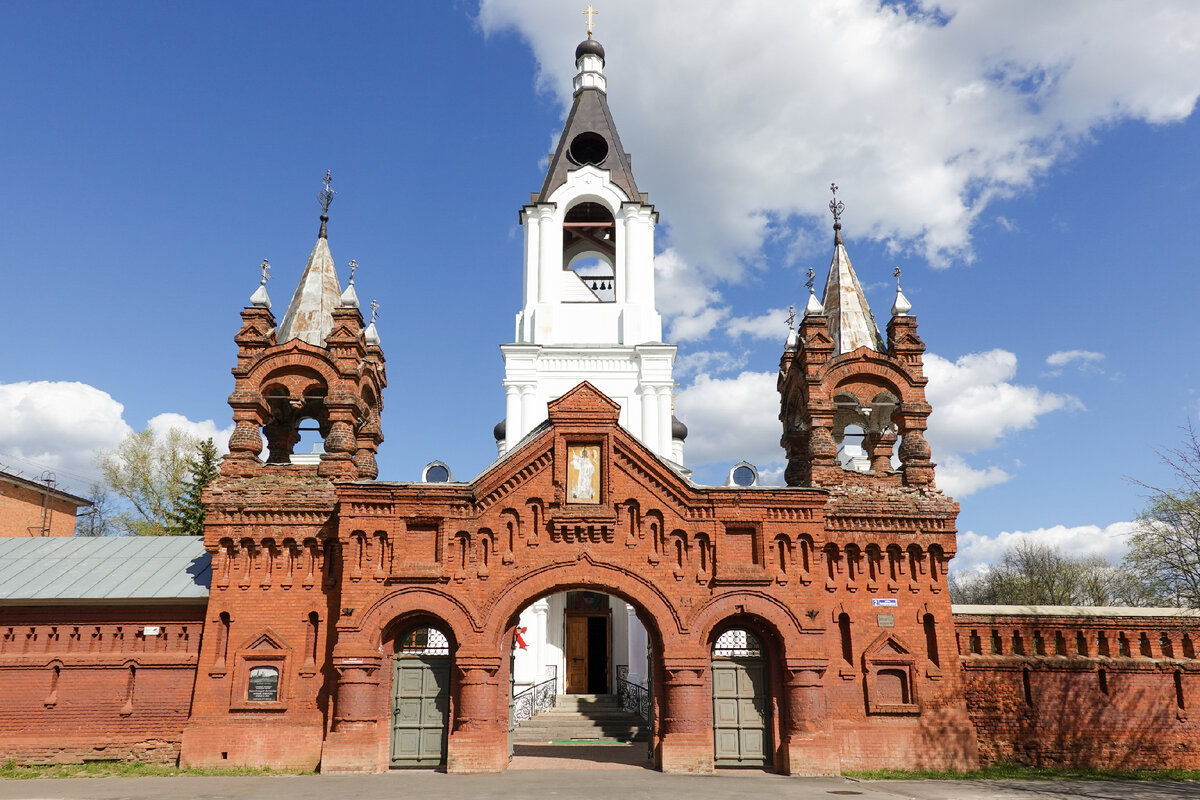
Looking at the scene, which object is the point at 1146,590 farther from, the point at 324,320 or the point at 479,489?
the point at 324,320

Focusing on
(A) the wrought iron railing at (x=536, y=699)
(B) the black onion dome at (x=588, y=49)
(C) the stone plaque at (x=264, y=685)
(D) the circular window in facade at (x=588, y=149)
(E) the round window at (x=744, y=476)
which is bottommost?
(A) the wrought iron railing at (x=536, y=699)

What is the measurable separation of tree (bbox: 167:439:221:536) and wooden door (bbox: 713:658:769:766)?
26.4m

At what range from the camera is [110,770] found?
16.5 metres

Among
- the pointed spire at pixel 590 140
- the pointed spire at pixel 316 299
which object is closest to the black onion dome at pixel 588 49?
the pointed spire at pixel 590 140

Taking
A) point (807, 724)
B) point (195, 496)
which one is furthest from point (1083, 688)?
point (195, 496)

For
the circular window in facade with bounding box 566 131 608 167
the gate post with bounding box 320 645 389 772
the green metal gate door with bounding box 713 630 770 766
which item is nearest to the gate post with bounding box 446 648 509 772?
the gate post with bounding box 320 645 389 772

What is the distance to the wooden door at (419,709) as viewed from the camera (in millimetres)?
16547

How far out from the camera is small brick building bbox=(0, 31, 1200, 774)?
16.4 m

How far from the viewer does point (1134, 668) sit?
56.7 feet

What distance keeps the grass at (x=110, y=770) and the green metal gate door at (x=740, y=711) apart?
796 centimetres

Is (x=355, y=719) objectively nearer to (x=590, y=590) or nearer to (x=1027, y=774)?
(x=590, y=590)

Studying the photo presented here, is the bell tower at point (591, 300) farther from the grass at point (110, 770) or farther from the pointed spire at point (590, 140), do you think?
the grass at point (110, 770)

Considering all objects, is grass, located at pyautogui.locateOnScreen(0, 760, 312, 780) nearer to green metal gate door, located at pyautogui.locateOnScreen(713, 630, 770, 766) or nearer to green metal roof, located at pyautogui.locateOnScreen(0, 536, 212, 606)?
green metal roof, located at pyautogui.locateOnScreen(0, 536, 212, 606)

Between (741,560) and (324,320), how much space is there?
1166 centimetres
